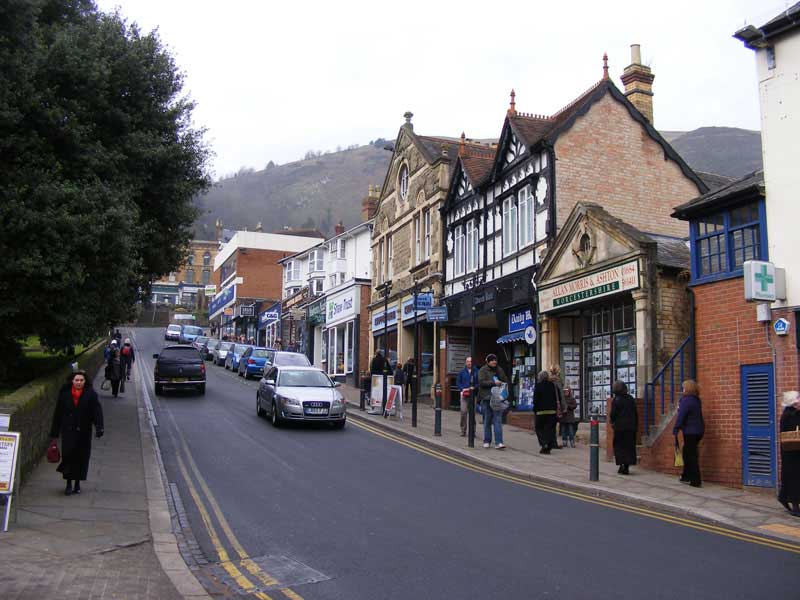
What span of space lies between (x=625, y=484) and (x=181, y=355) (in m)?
19.0

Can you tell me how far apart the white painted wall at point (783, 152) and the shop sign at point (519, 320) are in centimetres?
1002

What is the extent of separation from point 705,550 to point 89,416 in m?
8.38

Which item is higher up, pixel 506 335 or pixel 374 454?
pixel 506 335

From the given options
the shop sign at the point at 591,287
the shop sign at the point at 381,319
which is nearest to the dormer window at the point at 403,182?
the shop sign at the point at 381,319

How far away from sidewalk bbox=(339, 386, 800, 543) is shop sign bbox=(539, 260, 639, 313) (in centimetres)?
332

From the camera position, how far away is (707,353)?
1334cm

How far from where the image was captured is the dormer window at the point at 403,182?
32.8m

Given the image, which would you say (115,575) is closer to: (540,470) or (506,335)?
(540,470)

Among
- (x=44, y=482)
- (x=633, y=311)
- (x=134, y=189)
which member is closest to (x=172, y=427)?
(x=134, y=189)

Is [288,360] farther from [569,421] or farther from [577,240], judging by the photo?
[569,421]

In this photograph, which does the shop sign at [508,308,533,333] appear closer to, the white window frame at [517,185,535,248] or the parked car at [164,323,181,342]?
the white window frame at [517,185,535,248]

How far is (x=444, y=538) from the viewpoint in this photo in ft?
27.9

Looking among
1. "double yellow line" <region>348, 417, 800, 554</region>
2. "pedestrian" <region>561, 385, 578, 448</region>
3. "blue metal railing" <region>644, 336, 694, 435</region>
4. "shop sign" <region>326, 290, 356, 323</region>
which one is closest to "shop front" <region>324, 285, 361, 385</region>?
"shop sign" <region>326, 290, 356, 323</region>

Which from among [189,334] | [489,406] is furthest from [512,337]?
[189,334]
